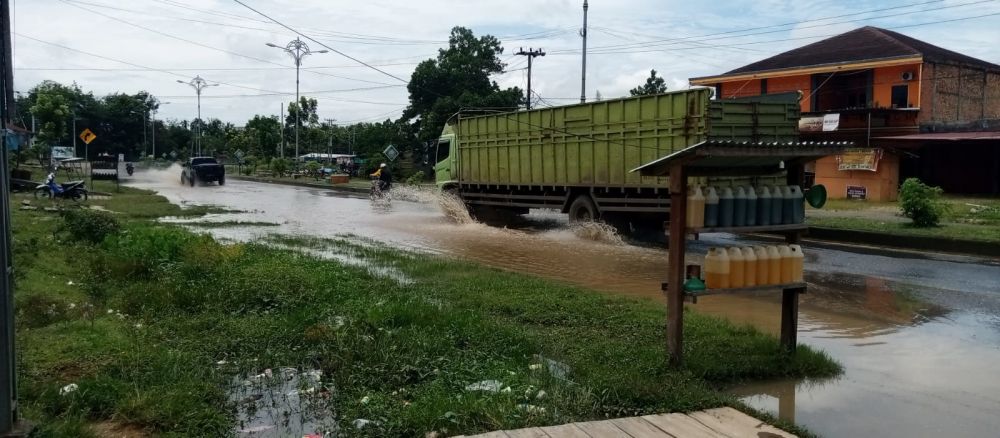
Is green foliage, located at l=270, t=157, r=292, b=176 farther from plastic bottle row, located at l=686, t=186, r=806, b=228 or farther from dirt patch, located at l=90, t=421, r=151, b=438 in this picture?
→ dirt patch, located at l=90, t=421, r=151, b=438

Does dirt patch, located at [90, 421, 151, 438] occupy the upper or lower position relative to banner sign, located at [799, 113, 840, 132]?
lower

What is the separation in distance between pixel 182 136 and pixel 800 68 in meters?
82.5

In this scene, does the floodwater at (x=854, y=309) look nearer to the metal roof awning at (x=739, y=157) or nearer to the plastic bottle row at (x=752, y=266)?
the plastic bottle row at (x=752, y=266)

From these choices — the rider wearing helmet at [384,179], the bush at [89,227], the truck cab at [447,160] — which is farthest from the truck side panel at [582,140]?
the bush at [89,227]

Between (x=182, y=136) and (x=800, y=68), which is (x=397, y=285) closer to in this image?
(x=800, y=68)

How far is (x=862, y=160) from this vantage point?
2575 cm

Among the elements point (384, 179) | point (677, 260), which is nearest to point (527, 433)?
point (677, 260)

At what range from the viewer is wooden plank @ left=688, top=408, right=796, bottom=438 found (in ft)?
13.8

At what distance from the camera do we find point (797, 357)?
576 centimetres

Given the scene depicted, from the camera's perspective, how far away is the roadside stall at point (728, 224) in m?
5.27

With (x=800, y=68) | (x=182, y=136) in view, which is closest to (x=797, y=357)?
(x=800, y=68)

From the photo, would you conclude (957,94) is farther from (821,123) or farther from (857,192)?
(857,192)

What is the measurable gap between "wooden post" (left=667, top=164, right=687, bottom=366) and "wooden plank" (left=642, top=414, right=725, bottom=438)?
975mm

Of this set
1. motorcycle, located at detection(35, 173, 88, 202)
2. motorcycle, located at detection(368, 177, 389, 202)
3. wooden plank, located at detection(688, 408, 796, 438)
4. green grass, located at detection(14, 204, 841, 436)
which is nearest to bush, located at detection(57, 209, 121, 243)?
green grass, located at detection(14, 204, 841, 436)
